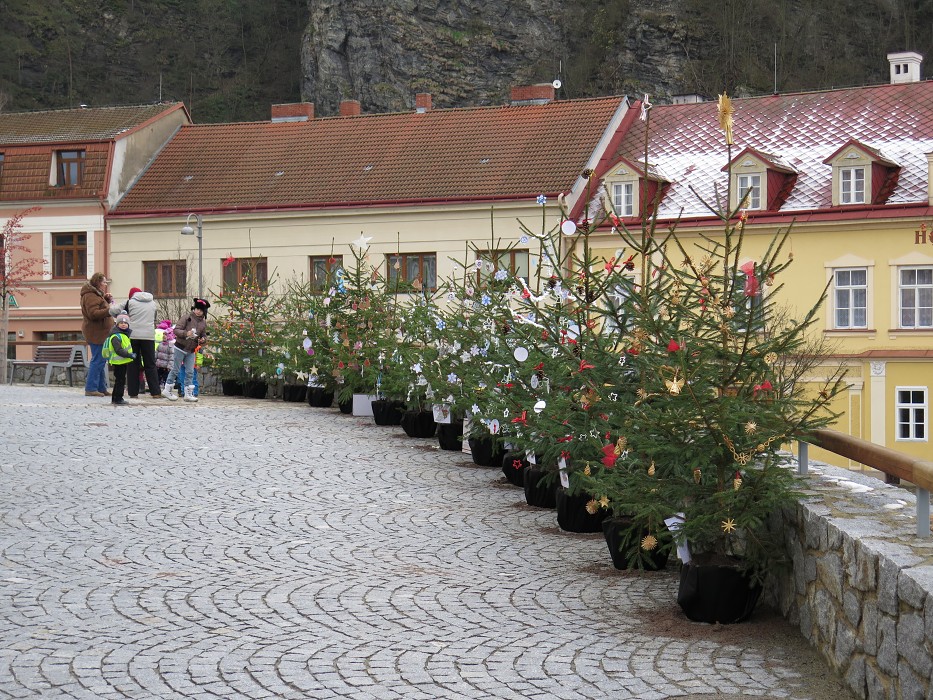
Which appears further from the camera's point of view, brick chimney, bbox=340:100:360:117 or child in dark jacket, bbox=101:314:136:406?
brick chimney, bbox=340:100:360:117

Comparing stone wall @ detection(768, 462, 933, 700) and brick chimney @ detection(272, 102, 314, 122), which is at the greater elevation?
brick chimney @ detection(272, 102, 314, 122)

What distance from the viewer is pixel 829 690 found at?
6.13 m

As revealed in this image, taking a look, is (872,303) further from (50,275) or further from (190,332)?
(50,275)

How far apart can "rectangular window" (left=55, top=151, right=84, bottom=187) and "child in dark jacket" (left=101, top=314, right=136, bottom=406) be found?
26.2 meters

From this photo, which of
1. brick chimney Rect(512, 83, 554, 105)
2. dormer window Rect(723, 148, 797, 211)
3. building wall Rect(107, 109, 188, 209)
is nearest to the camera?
dormer window Rect(723, 148, 797, 211)

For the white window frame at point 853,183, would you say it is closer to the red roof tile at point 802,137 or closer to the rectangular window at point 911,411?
the red roof tile at point 802,137

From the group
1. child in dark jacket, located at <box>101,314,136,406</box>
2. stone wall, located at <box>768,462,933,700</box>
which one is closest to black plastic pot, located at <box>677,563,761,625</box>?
stone wall, located at <box>768,462,933,700</box>

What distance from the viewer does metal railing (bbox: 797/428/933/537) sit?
588 cm

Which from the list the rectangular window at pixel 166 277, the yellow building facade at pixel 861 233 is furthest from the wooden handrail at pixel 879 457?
the rectangular window at pixel 166 277

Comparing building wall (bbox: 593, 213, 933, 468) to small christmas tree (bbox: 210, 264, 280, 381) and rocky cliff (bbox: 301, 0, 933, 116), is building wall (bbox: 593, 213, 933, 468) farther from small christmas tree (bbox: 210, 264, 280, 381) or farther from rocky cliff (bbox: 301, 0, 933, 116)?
rocky cliff (bbox: 301, 0, 933, 116)

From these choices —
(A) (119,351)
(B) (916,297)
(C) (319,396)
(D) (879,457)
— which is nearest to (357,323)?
(C) (319,396)

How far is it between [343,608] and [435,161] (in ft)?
117

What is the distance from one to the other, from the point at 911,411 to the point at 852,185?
6.18 meters

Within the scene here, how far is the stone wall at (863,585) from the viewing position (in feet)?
17.3
